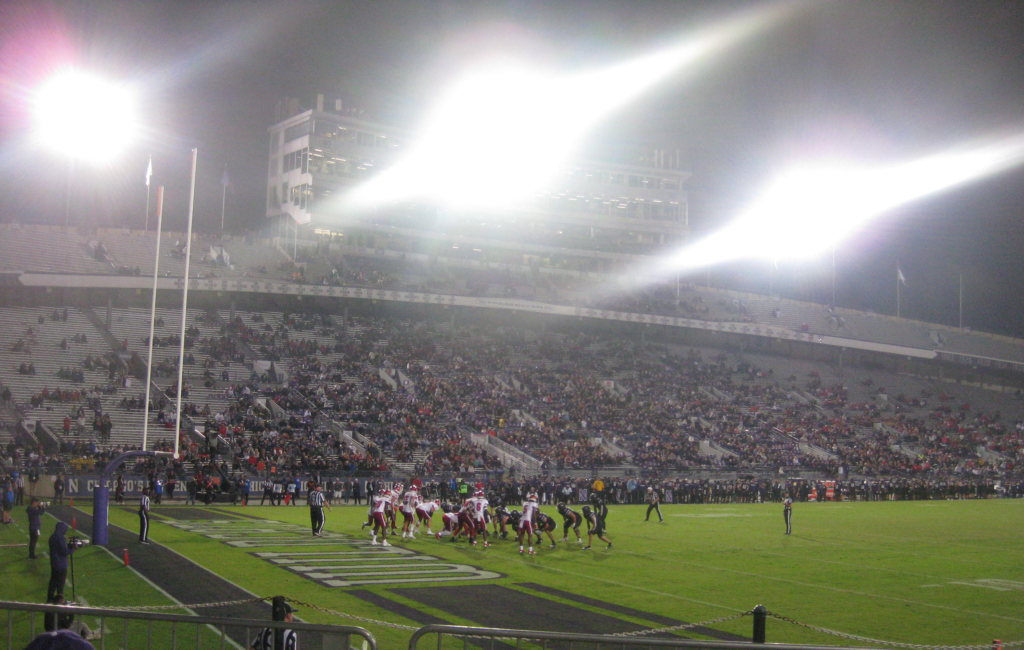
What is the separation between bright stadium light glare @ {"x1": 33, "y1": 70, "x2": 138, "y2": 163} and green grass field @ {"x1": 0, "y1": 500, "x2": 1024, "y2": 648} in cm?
A: 2716

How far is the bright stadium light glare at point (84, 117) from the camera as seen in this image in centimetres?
4656

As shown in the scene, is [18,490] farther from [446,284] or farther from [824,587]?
[446,284]

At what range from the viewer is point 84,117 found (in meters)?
53.3

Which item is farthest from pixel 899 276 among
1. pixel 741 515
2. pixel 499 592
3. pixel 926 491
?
pixel 499 592

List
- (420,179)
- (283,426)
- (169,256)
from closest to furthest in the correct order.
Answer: (283,426), (169,256), (420,179)

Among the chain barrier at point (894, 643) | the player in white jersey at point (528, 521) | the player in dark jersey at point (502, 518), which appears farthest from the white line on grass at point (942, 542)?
the chain barrier at point (894, 643)

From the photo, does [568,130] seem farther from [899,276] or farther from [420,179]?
[899,276]

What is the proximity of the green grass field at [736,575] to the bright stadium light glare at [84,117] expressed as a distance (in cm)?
2716

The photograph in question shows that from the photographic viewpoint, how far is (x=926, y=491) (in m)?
46.0

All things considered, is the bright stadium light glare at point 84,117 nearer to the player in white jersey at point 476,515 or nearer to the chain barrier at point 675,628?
the player in white jersey at point 476,515

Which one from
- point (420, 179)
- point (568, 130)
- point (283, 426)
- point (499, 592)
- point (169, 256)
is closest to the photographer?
point (499, 592)

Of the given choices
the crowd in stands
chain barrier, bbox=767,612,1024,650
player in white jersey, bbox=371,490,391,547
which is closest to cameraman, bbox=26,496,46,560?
player in white jersey, bbox=371,490,391,547

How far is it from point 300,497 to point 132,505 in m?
6.37

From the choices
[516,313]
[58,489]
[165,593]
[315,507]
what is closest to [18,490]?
[58,489]
